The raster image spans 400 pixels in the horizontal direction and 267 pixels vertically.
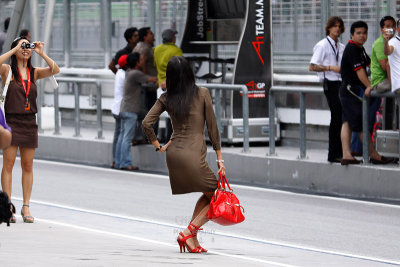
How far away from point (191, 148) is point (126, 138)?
7.18 meters

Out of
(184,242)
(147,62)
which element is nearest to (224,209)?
(184,242)

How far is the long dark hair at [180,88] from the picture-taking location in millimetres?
8789

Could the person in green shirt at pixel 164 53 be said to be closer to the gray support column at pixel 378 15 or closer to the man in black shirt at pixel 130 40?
the man in black shirt at pixel 130 40

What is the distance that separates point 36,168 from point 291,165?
4.18 m

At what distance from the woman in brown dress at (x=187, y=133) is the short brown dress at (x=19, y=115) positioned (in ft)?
7.12

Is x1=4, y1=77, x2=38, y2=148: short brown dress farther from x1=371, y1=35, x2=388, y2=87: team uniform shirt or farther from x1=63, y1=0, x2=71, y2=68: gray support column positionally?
x1=63, y1=0, x2=71, y2=68: gray support column

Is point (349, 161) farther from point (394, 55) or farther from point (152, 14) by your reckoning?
point (152, 14)

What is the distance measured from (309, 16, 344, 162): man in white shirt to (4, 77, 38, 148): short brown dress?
4329 millimetres

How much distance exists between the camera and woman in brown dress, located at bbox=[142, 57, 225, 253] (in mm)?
8820

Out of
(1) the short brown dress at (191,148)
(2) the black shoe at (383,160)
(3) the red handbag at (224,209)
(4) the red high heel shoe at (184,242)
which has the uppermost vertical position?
(1) the short brown dress at (191,148)

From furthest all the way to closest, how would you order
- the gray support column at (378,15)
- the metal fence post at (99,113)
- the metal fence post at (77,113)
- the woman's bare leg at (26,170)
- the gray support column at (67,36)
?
the gray support column at (67,36)
the metal fence post at (77,113)
the metal fence post at (99,113)
the gray support column at (378,15)
the woman's bare leg at (26,170)

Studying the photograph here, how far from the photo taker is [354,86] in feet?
43.4

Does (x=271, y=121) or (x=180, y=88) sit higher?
(x=180, y=88)

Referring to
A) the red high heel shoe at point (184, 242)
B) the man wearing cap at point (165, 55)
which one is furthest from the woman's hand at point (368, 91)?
the red high heel shoe at point (184, 242)
